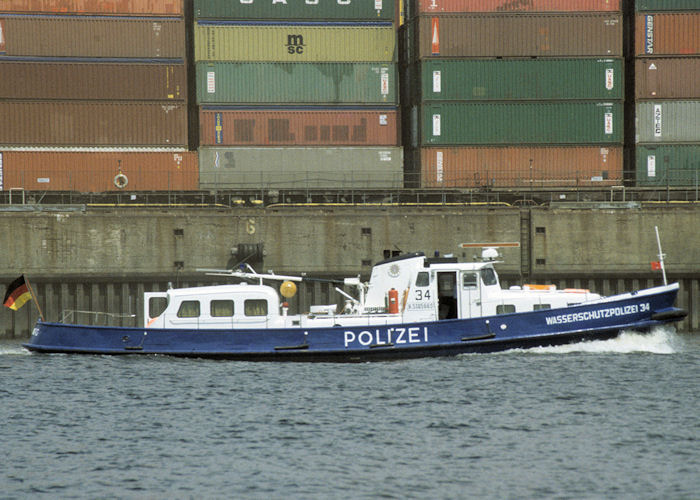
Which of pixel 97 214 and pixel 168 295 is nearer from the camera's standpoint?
pixel 168 295

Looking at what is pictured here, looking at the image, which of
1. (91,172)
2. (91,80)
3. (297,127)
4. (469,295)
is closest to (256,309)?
(469,295)

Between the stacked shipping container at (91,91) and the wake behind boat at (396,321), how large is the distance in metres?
13.3

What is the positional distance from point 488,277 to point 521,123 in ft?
49.2

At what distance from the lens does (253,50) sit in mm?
38625

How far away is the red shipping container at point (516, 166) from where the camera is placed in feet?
123

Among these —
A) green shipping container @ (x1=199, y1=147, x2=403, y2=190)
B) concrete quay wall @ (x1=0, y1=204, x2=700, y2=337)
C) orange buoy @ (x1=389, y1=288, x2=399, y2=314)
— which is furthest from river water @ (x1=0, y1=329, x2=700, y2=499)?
green shipping container @ (x1=199, y1=147, x2=403, y2=190)

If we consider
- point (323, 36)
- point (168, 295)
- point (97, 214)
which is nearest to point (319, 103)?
point (323, 36)

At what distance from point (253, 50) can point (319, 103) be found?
2953mm

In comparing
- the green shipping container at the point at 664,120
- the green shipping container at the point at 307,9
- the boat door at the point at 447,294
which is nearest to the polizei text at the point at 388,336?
the boat door at the point at 447,294

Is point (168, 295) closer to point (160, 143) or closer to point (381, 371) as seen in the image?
point (381, 371)

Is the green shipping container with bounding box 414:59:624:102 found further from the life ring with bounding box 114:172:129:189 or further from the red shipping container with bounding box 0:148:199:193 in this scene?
the life ring with bounding box 114:172:129:189

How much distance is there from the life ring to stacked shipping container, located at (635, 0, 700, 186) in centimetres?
1734

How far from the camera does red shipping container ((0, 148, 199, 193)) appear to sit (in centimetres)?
3647

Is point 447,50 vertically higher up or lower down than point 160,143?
higher up
